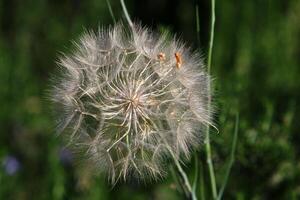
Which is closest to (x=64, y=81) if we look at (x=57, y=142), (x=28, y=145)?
(x=57, y=142)

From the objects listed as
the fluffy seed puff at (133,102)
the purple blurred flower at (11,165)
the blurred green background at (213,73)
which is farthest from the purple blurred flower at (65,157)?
the fluffy seed puff at (133,102)

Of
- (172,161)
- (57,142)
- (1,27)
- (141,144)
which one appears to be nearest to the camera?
(141,144)

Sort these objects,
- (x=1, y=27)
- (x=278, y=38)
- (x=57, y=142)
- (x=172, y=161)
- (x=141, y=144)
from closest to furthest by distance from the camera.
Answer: (x=141, y=144)
(x=172, y=161)
(x=57, y=142)
(x=278, y=38)
(x=1, y=27)

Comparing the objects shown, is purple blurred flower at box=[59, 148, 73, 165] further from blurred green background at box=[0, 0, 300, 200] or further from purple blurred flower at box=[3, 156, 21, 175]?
purple blurred flower at box=[3, 156, 21, 175]

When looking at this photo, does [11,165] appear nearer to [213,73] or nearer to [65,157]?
[65,157]

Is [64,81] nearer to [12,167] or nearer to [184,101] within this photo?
[184,101]

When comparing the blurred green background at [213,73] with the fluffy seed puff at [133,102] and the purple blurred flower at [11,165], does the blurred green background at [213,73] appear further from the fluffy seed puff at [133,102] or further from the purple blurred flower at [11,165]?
the fluffy seed puff at [133,102]

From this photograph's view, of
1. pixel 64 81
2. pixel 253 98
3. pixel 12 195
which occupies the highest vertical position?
pixel 64 81

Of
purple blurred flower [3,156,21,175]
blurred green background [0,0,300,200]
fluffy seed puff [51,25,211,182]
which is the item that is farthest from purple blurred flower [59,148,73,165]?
fluffy seed puff [51,25,211,182]
